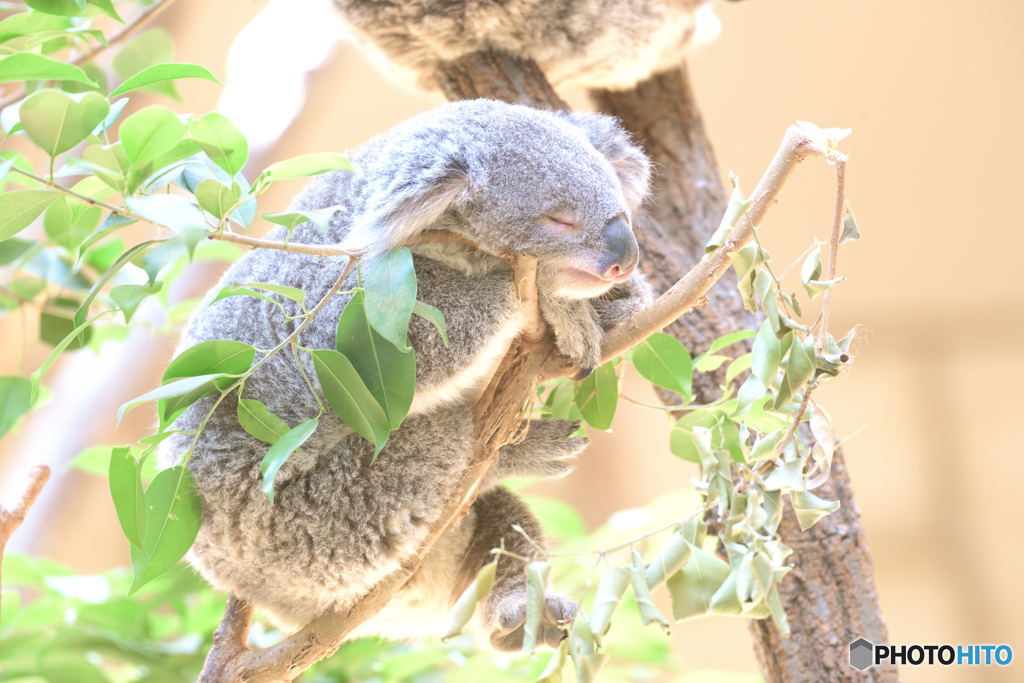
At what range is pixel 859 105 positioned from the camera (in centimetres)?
562

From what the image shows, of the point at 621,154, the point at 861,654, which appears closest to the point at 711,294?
the point at 621,154

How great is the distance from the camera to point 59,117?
1.31 metres

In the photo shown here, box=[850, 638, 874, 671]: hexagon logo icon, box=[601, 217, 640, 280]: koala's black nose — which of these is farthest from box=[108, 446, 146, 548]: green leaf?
box=[850, 638, 874, 671]: hexagon logo icon

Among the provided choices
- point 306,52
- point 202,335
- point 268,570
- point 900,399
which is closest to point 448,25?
point 202,335

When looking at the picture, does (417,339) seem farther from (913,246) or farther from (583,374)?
(913,246)

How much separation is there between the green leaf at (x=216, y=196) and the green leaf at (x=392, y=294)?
23cm

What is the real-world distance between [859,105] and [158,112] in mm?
5036

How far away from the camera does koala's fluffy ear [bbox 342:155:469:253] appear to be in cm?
165

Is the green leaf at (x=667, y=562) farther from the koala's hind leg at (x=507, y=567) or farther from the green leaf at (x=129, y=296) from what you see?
the green leaf at (x=129, y=296)

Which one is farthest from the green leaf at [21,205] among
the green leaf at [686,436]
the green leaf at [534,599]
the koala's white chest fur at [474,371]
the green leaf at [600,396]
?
the green leaf at [686,436]

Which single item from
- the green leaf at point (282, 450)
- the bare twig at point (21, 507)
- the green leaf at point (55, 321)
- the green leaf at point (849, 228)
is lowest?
the bare twig at point (21, 507)

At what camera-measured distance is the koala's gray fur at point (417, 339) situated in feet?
5.81

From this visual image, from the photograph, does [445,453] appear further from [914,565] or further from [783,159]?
[914,565]

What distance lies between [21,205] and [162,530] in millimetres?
584
